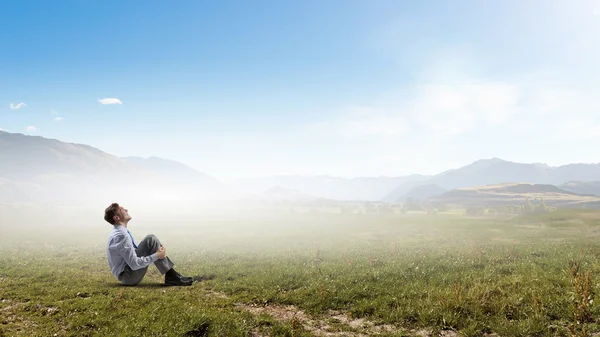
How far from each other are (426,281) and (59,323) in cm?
1567

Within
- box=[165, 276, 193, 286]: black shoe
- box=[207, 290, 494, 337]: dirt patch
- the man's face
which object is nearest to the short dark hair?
the man's face

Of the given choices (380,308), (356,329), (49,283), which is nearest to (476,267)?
(380,308)

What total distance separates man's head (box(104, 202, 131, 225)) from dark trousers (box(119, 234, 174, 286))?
4.07ft

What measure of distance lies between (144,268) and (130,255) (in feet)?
6.21

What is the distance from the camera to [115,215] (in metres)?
11.9

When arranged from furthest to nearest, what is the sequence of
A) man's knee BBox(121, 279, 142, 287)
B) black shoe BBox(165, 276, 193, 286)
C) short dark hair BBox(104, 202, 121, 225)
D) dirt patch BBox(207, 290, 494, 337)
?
black shoe BBox(165, 276, 193, 286), man's knee BBox(121, 279, 142, 287), short dark hair BBox(104, 202, 121, 225), dirt patch BBox(207, 290, 494, 337)

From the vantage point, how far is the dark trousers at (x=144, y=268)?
1261cm

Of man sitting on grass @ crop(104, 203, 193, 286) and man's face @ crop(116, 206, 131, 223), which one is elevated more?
man's face @ crop(116, 206, 131, 223)

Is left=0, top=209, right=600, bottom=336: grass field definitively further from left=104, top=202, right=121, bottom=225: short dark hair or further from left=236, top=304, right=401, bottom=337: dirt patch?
left=104, top=202, right=121, bottom=225: short dark hair

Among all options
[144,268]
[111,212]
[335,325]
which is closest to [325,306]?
[335,325]

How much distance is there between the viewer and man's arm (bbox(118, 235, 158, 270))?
11.7 metres

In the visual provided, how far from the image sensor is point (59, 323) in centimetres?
1066

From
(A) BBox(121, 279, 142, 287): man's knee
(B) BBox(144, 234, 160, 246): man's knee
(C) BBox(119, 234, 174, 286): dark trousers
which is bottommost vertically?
(A) BBox(121, 279, 142, 287): man's knee

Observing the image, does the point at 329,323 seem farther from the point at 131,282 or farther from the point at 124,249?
the point at 131,282
